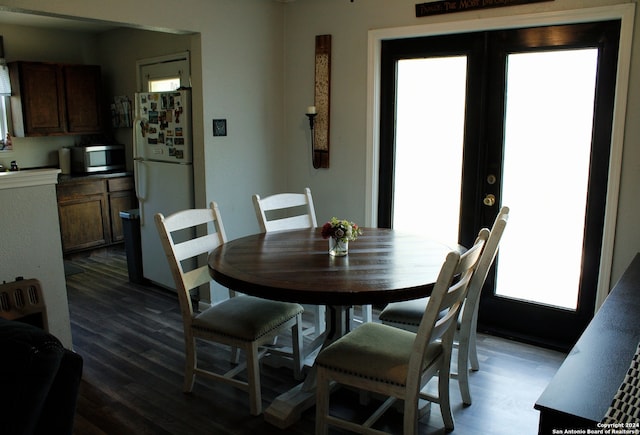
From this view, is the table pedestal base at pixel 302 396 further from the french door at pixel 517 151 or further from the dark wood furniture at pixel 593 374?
the french door at pixel 517 151

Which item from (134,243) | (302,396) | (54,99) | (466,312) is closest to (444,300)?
(466,312)

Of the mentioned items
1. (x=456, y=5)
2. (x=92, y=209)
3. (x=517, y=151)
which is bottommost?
(x=92, y=209)

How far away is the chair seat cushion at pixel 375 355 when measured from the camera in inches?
83.8

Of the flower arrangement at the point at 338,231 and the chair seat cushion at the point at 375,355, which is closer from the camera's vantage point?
the chair seat cushion at the point at 375,355

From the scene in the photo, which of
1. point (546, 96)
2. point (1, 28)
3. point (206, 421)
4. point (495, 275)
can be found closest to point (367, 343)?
point (206, 421)

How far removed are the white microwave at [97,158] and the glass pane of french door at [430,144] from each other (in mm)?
3543

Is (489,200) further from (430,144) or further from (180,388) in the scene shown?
(180,388)

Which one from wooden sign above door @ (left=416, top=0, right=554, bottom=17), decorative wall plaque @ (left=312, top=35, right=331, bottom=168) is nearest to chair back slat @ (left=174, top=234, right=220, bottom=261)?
decorative wall plaque @ (left=312, top=35, right=331, bottom=168)

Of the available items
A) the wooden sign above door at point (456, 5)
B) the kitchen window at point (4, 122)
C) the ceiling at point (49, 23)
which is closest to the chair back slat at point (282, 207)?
the wooden sign above door at point (456, 5)

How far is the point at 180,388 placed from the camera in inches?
114

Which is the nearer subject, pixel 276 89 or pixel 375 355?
pixel 375 355

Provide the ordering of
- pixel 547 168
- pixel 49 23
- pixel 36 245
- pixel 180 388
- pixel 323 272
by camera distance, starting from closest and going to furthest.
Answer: pixel 323 272, pixel 180 388, pixel 36 245, pixel 547 168, pixel 49 23

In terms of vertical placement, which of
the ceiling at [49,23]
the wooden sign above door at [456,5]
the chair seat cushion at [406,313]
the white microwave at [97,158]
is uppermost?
the ceiling at [49,23]

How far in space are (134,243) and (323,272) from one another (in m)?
2.87
